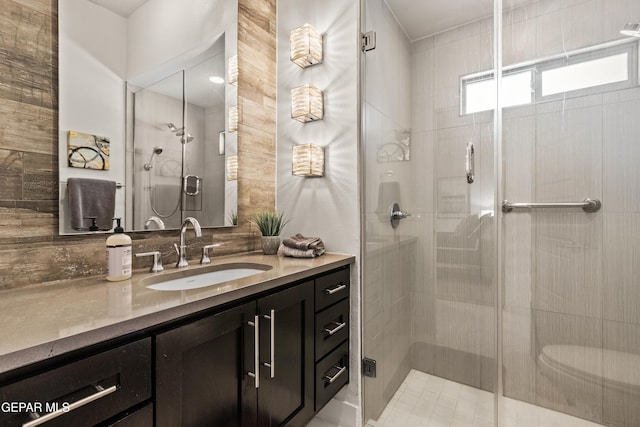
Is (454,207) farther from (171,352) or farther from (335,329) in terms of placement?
(171,352)

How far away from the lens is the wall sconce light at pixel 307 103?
5.72ft

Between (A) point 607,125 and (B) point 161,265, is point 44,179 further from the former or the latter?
(A) point 607,125

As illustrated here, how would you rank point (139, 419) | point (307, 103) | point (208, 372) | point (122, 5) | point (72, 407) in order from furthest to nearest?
1. point (307, 103)
2. point (122, 5)
3. point (208, 372)
4. point (139, 419)
5. point (72, 407)

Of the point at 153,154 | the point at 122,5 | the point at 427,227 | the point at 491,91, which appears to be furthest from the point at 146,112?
the point at 491,91

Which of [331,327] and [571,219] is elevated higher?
[571,219]

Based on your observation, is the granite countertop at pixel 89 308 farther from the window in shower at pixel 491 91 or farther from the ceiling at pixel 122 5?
the window in shower at pixel 491 91

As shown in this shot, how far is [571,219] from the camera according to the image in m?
1.48

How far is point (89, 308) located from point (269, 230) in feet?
3.44

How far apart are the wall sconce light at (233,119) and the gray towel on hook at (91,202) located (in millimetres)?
712

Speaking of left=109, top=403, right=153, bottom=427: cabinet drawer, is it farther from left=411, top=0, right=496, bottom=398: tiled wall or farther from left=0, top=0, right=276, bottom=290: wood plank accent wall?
left=411, top=0, right=496, bottom=398: tiled wall

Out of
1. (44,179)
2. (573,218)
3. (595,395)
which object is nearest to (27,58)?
(44,179)

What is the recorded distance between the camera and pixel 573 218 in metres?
1.47

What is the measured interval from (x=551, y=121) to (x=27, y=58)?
2.15 m

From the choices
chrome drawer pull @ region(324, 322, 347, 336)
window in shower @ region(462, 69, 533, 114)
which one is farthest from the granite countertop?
window in shower @ region(462, 69, 533, 114)
